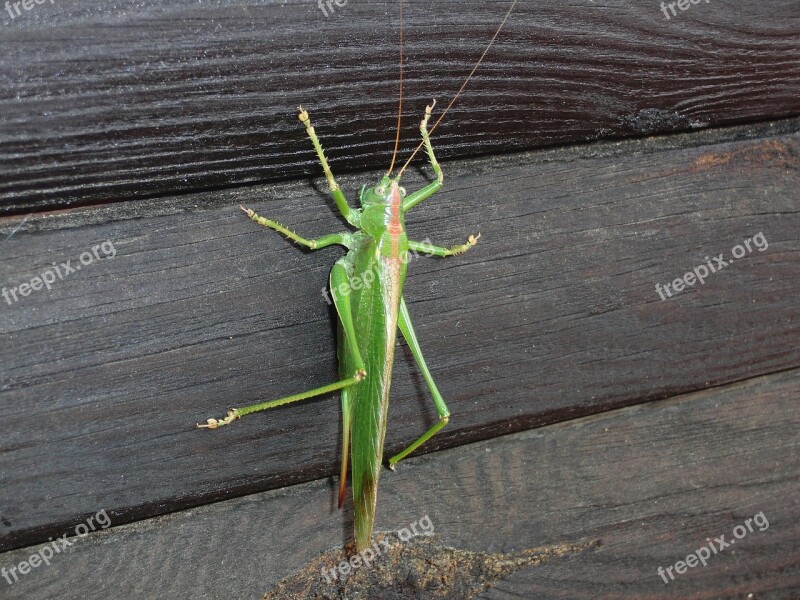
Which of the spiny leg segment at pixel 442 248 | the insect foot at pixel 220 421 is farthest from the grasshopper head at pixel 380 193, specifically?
the insect foot at pixel 220 421

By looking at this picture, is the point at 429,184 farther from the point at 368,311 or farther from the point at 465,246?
the point at 368,311

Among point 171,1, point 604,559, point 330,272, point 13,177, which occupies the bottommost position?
point 604,559

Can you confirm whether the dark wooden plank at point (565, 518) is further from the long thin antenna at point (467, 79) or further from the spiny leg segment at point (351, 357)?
the long thin antenna at point (467, 79)

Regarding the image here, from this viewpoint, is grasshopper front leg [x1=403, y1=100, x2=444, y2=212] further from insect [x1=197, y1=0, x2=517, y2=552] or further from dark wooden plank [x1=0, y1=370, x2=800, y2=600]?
dark wooden plank [x1=0, y1=370, x2=800, y2=600]

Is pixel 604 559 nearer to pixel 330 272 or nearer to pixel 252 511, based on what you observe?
pixel 252 511

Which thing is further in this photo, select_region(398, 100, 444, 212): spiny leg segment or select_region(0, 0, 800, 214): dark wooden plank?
select_region(398, 100, 444, 212): spiny leg segment

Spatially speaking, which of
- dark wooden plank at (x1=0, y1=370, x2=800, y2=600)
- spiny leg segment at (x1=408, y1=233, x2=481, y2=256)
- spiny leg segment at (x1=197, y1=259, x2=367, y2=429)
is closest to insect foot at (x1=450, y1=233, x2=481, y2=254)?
spiny leg segment at (x1=408, y1=233, x2=481, y2=256)

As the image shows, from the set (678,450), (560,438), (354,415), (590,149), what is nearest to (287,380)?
(354,415)
